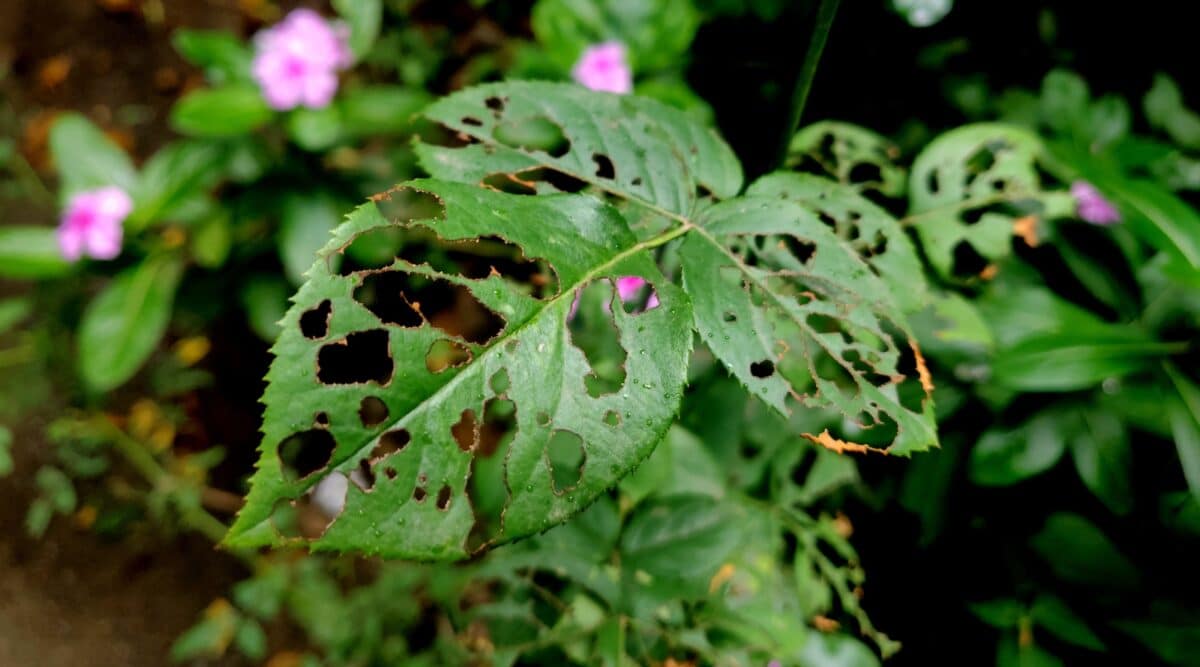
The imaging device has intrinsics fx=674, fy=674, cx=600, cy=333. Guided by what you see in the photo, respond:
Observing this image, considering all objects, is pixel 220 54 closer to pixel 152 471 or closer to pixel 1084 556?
pixel 152 471

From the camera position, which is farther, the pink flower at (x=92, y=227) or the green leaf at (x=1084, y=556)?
the pink flower at (x=92, y=227)

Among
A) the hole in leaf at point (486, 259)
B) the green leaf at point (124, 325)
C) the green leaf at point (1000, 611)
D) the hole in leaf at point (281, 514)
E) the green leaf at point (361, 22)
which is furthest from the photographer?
the green leaf at point (361, 22)

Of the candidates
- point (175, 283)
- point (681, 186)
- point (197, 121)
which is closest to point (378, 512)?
point (681, 186)

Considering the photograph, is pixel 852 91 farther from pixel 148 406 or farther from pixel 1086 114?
pixel 148 406

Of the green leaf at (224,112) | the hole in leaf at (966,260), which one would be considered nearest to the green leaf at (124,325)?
the green leaf at (224,112)

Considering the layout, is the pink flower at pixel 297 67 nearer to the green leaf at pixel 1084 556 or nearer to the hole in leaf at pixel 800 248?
the hole in leaf at pixel 800 248
